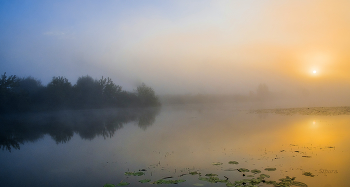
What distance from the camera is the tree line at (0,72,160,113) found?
36281mm

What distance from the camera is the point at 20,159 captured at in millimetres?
10203

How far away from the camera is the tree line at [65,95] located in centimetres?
3628

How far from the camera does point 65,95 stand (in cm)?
4556

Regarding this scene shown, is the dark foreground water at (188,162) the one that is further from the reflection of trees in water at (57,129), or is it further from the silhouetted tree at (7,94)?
the silhouetted tree at (7,94)

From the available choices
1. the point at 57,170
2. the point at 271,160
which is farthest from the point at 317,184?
the point at 57,170

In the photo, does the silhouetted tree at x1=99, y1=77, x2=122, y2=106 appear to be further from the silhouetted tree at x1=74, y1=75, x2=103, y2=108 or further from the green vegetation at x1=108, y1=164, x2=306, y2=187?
the green vegetation at x1=108, y1=164, x2=306, y2=187

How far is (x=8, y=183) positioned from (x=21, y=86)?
41.2m

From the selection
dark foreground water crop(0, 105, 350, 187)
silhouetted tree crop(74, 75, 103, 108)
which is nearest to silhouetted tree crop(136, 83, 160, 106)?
silhouetted tree crop(74, 75, 103, 108)

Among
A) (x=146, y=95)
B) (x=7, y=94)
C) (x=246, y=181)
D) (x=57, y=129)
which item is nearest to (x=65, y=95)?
(x=7, y=94)

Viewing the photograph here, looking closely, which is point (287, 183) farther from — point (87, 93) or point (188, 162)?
point (87, 93)

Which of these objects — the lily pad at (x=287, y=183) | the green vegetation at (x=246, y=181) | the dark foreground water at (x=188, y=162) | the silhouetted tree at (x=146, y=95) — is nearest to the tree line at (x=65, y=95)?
the silhouetted tree at (x=146, y=95)

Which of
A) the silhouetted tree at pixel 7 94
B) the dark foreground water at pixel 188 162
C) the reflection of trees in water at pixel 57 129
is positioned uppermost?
the silhouetted tree at pixel 7 94

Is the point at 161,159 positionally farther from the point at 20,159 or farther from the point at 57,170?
the point at 20,159

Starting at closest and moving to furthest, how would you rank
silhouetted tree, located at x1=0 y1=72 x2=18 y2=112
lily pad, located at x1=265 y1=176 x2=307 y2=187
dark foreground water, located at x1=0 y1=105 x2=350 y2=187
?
lily pad, located at x1=265 y1=176 x2=307 y2=187
dark foreground water, located at x1=0 y1=105 x2=350 y2=187
silhouetted tree, located at x1=0 y1=72 x2=18 y2=112
